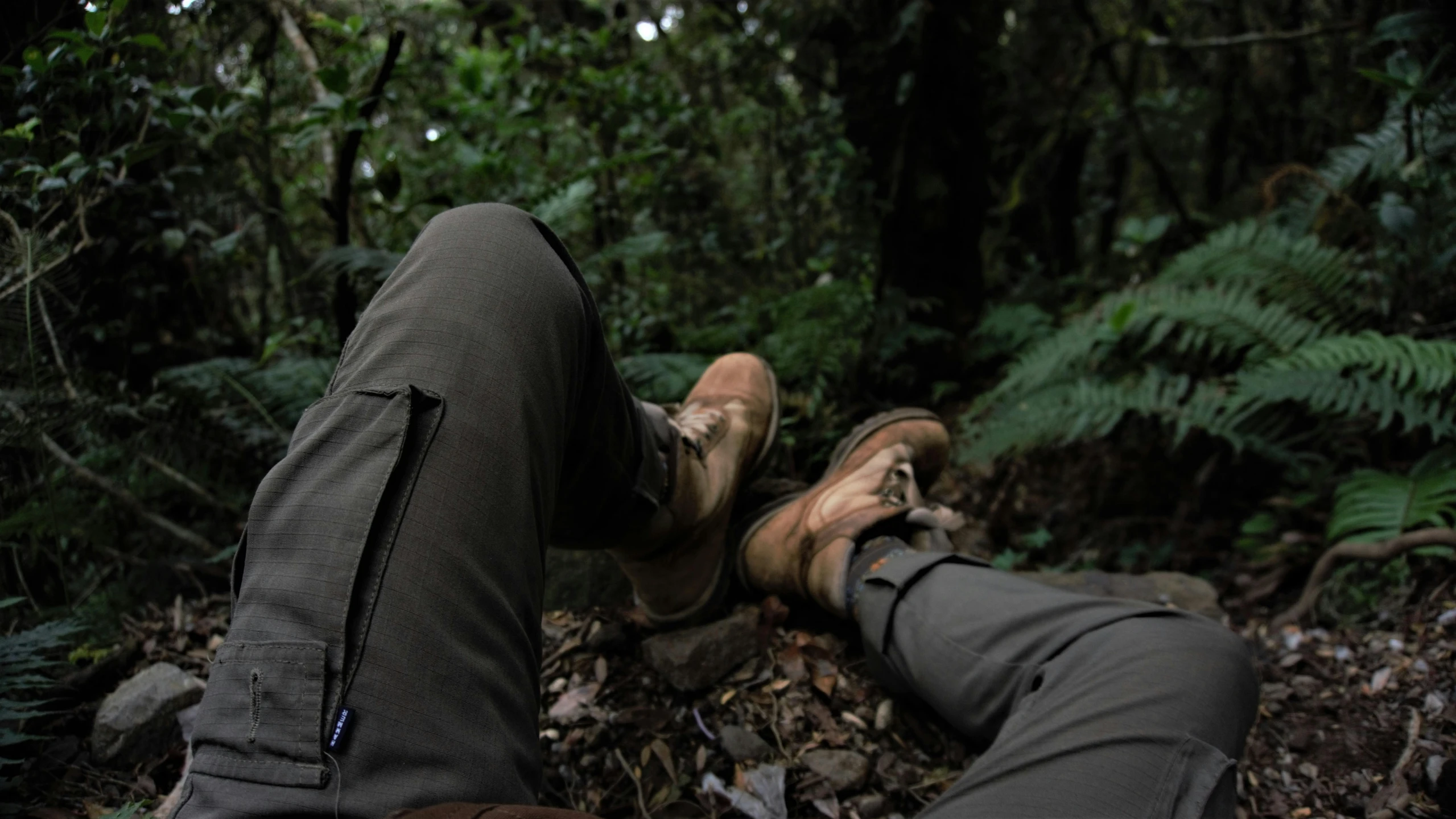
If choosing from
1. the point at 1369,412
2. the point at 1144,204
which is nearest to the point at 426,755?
the point at 1369,412

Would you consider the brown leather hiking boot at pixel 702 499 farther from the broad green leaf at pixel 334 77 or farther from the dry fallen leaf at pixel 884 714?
the broad green leaf at pixel 334 77

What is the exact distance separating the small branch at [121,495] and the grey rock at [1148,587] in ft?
7.87

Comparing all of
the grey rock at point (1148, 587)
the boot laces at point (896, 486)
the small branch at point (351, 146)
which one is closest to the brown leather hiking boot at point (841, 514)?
the boot laces at point (896, 486)

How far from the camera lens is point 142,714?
157cm

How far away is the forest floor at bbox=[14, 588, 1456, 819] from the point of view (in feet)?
5.16

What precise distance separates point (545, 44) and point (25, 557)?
104 inches

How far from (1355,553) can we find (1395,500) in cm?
19

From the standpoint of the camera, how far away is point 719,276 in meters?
4.05

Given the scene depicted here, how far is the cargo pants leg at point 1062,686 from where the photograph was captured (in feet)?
3.94

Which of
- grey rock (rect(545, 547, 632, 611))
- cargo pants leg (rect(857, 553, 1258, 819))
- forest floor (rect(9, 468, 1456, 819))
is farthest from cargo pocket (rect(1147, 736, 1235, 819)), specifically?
grey rock (rect(545, 547, 632, 611))

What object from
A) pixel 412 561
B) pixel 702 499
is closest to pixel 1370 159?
pixel 702 499

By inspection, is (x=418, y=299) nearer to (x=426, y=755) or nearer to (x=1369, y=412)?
(x=426, y=755)

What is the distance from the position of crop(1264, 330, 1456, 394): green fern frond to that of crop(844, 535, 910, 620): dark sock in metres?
1.59

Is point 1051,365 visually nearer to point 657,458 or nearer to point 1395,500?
point 1395,500
